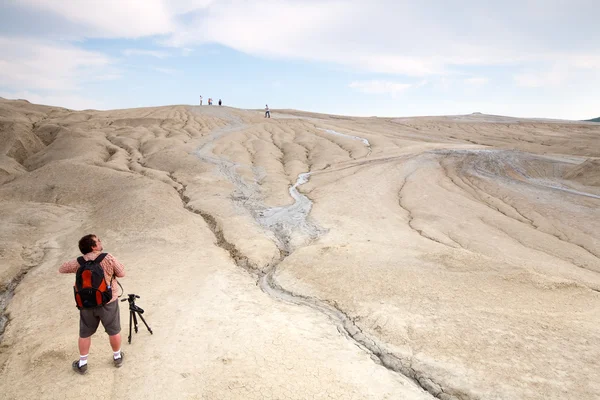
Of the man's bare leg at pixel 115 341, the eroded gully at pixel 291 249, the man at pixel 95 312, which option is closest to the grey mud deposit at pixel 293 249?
the eroded gully at pixel 291 249

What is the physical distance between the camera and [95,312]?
5.75 m

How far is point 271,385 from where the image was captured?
18.6ft

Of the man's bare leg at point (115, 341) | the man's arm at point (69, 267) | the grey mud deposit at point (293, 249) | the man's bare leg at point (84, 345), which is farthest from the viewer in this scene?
the grey mud deposit at point (293, 249)

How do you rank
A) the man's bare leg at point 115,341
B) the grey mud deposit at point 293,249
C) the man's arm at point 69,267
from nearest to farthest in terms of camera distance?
the man's arm at point 69,267 → the man's bare leg at point 115,341 → the grey mud deposit at point 293,249

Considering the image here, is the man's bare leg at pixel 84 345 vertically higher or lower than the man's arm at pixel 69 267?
lower

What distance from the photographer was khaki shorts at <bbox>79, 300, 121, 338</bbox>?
575cm

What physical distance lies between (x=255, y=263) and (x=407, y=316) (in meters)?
4.90

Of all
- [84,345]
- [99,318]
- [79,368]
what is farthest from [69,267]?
[79,368]

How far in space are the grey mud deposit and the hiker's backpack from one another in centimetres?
415

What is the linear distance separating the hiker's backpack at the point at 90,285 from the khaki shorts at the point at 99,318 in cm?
14

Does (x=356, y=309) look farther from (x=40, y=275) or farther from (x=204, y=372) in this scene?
(x=40, y=275)

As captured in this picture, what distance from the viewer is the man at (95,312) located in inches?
223

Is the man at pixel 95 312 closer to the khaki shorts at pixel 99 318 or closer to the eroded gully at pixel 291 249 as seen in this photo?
the khaki shorts at pixel 99 318

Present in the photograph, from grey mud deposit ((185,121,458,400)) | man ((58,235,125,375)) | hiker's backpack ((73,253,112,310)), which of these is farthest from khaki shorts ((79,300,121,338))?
grey mud deposit ((185,121,458,400))
